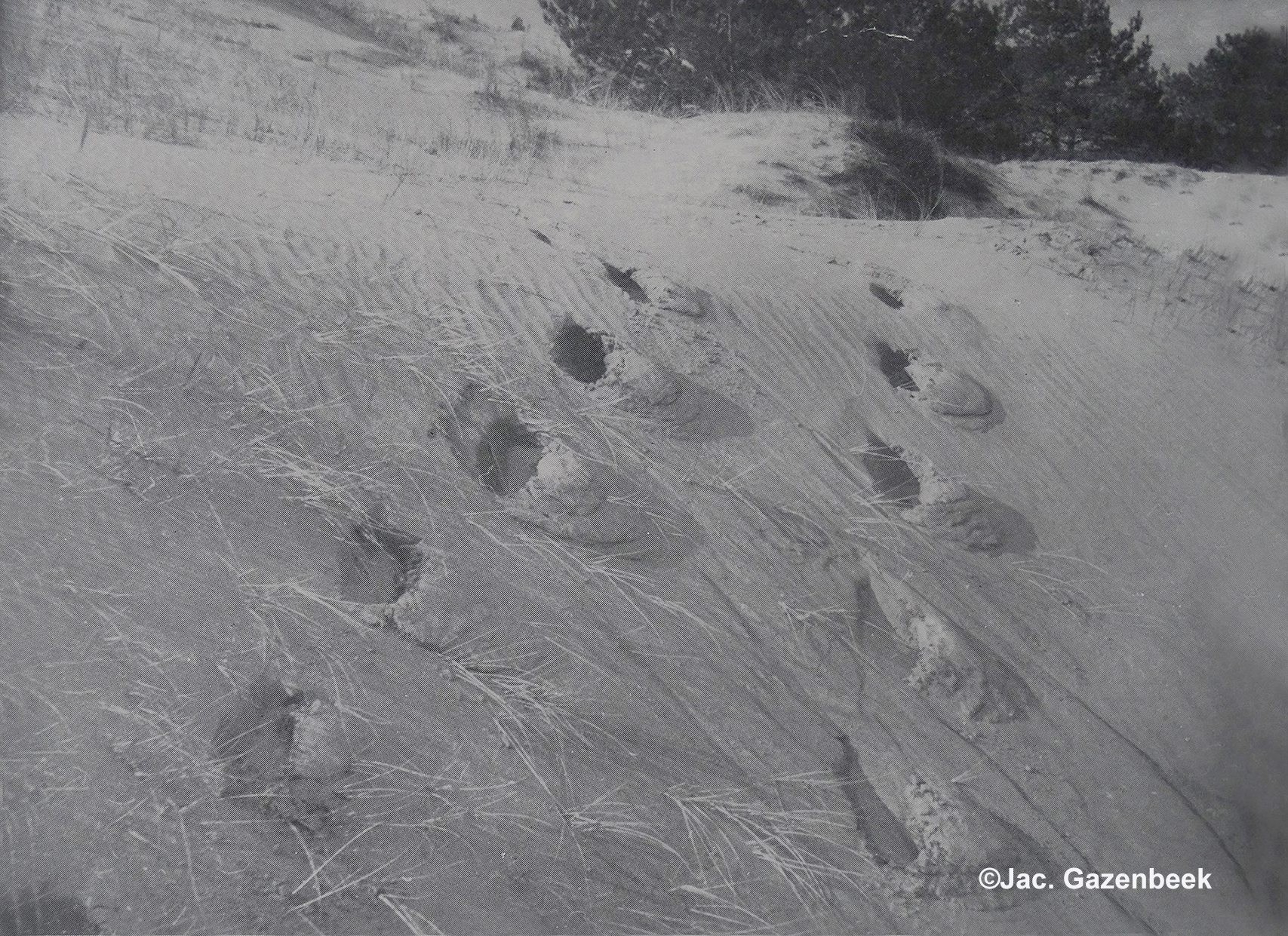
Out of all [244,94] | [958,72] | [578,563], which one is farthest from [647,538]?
[958,72]

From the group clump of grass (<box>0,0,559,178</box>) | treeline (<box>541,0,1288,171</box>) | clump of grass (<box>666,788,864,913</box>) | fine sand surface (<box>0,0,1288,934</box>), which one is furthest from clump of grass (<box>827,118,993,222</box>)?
→ clump of grass (<box>666,788,864,913</box>)

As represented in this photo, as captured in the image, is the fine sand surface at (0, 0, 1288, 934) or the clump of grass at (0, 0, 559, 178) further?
the clump of grass at (0, 0, 559, 178)

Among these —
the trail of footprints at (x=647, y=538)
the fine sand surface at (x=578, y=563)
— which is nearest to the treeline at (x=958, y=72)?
the fine sand surface at (x=578, y=563)

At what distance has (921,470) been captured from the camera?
11.7 feet

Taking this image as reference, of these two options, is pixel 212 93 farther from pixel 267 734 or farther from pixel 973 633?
pixel 973 633

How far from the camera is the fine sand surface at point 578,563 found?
2.32m

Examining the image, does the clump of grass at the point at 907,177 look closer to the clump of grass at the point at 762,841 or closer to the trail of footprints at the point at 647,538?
the trail of footprints at the point at 647,538

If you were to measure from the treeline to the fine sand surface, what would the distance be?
1397mm

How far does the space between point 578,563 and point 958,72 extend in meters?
4.61

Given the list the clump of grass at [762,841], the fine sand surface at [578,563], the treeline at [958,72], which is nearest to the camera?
the fine sand surface at [578,563]

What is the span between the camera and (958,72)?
231 inches

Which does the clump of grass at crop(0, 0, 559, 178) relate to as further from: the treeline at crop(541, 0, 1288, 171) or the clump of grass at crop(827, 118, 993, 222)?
the clump of grass at crop(827, 118, 993, 222)

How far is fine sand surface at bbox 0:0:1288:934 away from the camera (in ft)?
7.61

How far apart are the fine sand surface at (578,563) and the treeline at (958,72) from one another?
140cm
